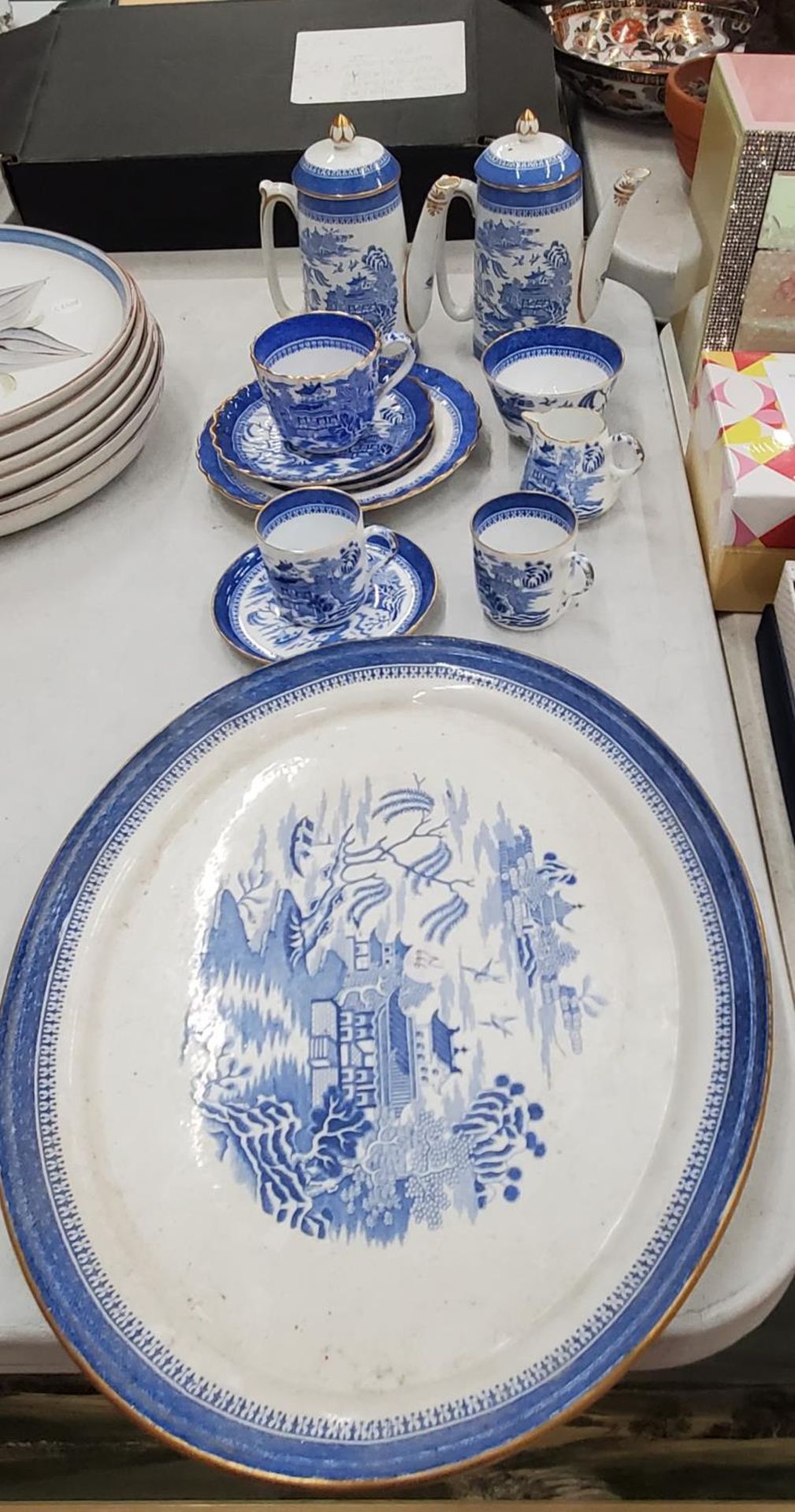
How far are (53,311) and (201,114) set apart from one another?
33 cm

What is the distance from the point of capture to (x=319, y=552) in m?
0.70

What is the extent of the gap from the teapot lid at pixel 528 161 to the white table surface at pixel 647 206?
143 millimetres

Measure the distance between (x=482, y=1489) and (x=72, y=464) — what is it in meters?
0.86

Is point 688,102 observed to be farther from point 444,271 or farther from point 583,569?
point 583,569

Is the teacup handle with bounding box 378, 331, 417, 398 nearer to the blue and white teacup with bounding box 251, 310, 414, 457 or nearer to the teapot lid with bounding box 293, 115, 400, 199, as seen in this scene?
the blue and white teacup with bounding box 251, 310, 414, 457

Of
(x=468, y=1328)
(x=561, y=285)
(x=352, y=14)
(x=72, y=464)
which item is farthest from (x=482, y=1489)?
(x=352, y=14)

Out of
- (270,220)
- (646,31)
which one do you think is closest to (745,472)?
(270,220)

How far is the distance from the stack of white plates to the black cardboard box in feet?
0.48

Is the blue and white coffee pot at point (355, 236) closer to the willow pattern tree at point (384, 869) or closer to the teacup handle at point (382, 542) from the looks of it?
Answer: the teacup handle at point (382, 542)

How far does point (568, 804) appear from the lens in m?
0.63

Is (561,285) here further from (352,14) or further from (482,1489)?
(482,1489)

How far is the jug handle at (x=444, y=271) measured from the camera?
0.87 meters

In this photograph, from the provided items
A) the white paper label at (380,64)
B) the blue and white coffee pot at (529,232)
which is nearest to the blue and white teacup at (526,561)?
the blue and white coffee pot at (529,232)

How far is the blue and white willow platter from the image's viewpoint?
1.51 ft
